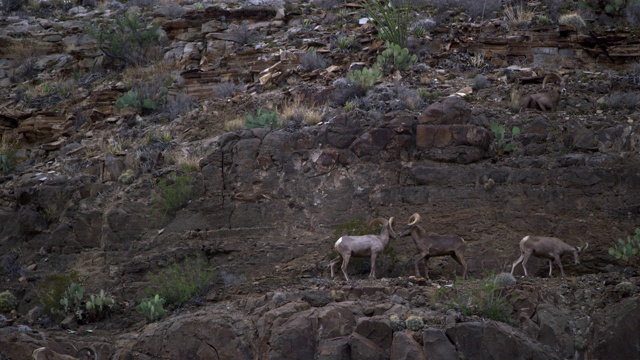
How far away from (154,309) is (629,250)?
26.2 feet

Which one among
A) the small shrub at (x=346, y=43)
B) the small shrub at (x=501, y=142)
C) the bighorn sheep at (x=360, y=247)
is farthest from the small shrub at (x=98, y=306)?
the small shrub at (x=346, y=43)

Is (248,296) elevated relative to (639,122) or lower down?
lower down

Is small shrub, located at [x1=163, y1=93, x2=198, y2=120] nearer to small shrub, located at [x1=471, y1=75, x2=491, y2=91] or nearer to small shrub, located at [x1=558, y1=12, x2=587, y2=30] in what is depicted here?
small shrub, located at [x1=471, y1=75, x2=491, y2=91]

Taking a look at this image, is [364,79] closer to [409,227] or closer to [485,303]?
[409,227]

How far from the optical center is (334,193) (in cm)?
1997

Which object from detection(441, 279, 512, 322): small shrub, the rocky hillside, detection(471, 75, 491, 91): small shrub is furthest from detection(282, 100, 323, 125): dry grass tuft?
detection(441, 279, 512, 322): small shrub

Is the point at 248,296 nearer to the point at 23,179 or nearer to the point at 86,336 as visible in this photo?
the point at 86,336

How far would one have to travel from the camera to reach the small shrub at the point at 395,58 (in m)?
23.3

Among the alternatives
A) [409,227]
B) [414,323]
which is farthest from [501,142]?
[414,323]

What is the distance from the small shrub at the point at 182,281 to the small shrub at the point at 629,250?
706cm

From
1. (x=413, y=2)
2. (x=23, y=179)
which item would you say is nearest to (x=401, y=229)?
(x=23, y=179)

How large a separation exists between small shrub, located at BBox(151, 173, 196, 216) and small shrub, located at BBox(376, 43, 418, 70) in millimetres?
5545

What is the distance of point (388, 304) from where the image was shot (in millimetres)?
16141

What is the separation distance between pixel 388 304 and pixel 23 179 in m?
9.55
